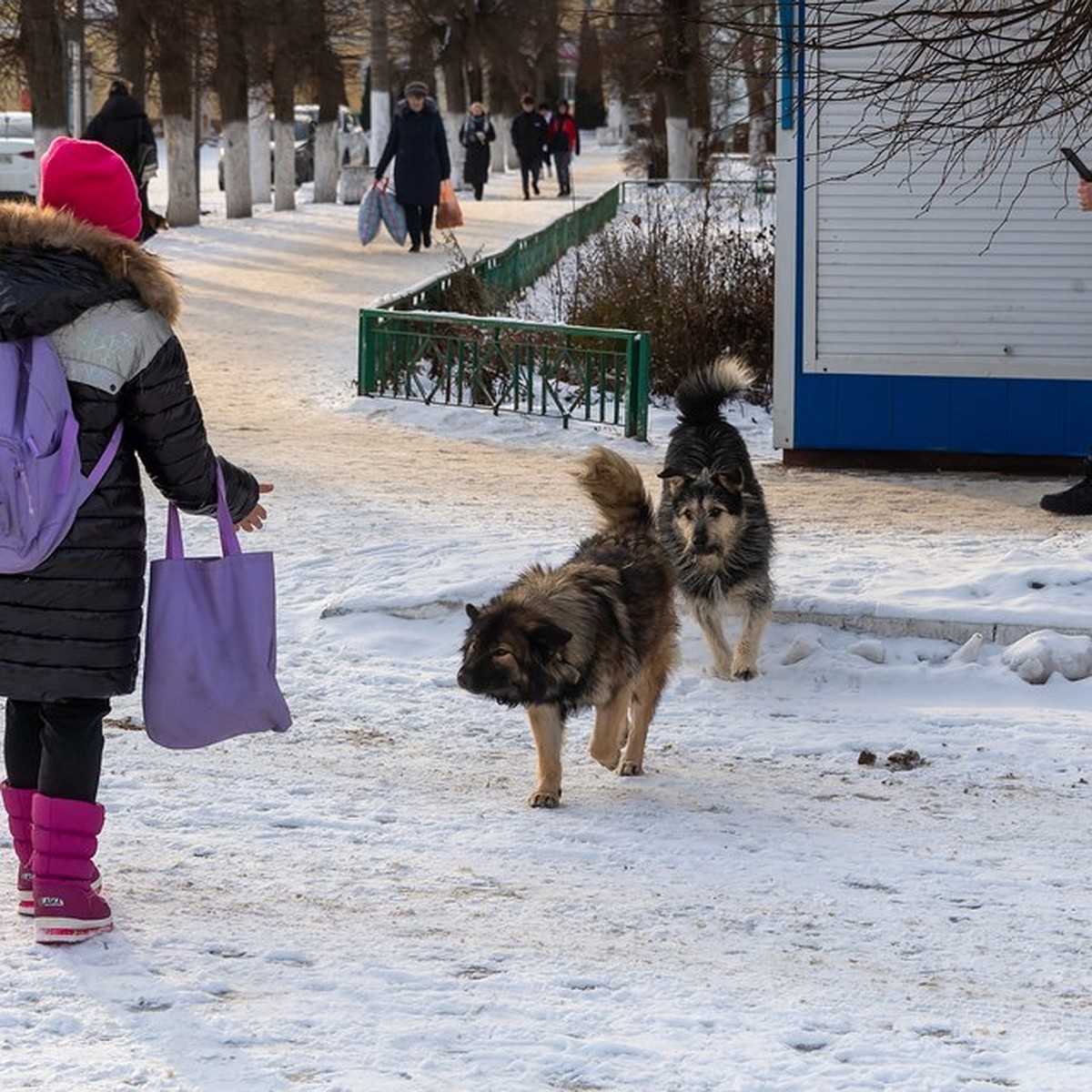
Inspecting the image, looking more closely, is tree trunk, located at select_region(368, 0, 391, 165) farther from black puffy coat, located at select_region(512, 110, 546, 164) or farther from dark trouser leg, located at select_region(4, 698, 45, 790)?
dark trouser leg, located at select_region(4, 698, 45, 790)

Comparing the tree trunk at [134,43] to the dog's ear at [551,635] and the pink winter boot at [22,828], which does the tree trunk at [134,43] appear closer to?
the dog's ear at [551,635]

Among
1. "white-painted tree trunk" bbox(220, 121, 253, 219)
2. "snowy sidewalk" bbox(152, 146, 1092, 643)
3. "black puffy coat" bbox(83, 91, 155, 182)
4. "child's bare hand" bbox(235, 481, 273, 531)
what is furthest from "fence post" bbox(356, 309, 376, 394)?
"white-painted tree trunk" bbox(220, 121, 253, 219)

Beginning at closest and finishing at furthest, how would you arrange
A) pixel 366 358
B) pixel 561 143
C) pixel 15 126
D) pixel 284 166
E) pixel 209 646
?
pixel 209 646 < pixel 366 358 < pixel 284 166 < pixel 15 126 < pixel 561 143

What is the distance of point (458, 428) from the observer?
1349 cm

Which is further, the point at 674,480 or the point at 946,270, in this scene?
the point at 946,270

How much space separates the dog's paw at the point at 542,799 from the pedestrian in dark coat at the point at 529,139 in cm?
3384

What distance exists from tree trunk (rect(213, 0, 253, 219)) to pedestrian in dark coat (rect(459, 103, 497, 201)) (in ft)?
20.9

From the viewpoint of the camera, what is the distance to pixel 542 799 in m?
5.79

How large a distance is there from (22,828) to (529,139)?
36079 millimetres

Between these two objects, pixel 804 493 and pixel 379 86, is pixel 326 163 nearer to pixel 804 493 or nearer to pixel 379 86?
pixel 379 86

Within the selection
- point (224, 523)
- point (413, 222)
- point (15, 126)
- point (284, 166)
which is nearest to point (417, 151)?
point (413, 222)

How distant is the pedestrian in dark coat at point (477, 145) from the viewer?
121 feet

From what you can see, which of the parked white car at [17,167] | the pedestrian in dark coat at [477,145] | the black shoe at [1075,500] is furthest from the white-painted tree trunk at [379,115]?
the black shoe at [1075,500]

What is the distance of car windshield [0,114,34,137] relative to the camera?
33469 millimetres
